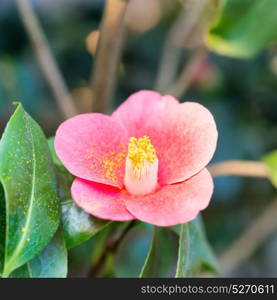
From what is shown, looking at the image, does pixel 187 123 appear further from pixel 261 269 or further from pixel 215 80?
pixel 261 269

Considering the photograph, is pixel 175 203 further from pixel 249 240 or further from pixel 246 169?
pixel 249 240

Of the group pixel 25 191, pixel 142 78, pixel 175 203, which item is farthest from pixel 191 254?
pixel 142 78

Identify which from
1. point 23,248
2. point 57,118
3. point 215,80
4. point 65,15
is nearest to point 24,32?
point 65,15

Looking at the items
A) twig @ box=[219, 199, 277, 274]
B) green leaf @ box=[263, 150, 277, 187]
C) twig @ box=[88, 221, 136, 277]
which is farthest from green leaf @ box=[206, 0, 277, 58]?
twig @ box=[219, 199, 277, 274]

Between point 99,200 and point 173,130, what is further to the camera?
point 173,130

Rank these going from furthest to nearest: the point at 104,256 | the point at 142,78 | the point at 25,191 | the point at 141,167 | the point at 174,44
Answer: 1. the point at 142,78
2. the point at 174,44
3. the point at 104,256
4. the point at 141,167
5. the point at 25,191
